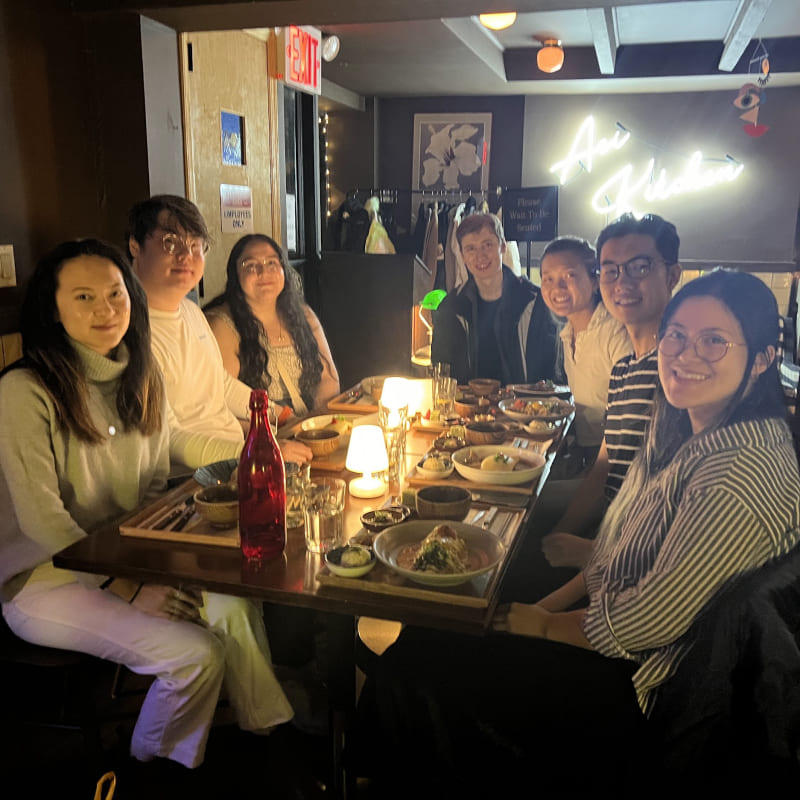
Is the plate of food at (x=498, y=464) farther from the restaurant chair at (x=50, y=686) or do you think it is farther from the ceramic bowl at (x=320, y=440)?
the restaurant chair at (x=50, y=686)

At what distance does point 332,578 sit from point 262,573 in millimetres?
152

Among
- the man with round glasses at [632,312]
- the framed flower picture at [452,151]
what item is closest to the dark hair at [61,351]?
the man with round glasses at [632,312]

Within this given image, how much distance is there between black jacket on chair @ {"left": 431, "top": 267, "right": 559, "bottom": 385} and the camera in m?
3.23

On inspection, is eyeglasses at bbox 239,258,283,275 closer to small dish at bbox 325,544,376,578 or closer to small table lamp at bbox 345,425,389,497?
small table lamp at bbox 345,425,389,497

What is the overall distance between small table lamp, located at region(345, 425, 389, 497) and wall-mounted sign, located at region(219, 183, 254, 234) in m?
1.92

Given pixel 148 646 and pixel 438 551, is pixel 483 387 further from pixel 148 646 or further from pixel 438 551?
pixel 148 646

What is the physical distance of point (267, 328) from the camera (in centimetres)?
295

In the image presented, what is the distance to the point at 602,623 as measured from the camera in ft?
4.50

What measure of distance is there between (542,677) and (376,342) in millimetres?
3228

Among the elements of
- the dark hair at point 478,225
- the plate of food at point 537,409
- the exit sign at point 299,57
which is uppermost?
the exit sign at point 299,57

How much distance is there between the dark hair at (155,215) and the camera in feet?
7.73

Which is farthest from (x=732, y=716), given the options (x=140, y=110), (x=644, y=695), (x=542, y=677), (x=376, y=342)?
(x=376, y=342)

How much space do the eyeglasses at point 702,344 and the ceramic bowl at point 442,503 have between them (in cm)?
56

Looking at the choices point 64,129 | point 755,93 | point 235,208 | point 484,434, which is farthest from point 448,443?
point 755,93
